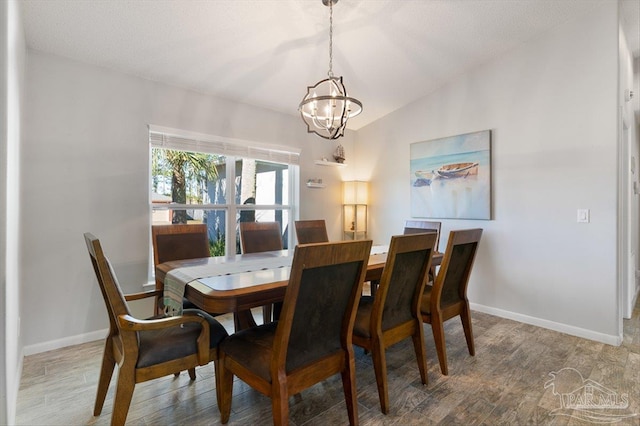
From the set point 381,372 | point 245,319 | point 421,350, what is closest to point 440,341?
point 421,350

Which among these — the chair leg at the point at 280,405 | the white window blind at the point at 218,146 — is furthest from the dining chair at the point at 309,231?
the chair leg at the point at 280,405

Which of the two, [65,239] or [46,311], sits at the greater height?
[65,239]

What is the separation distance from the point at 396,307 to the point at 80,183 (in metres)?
2.83

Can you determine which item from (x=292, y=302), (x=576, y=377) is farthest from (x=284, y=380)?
(x=576, y=377)

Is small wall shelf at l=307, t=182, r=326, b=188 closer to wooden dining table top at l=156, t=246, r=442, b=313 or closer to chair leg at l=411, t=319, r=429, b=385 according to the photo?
wooden dining table top at l=156, t=246, r=442, b=313

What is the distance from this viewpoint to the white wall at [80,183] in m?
2.62

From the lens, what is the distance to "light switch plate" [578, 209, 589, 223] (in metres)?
2.96

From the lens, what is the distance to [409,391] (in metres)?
2.09

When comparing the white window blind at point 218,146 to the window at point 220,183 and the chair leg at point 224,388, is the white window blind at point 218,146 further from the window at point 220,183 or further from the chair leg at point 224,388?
the chair leg at point 224,388

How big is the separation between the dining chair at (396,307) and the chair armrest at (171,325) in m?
0.87

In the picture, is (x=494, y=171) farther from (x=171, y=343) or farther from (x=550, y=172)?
(x=171, y=343)

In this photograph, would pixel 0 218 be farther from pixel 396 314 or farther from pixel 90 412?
pixel 396 314

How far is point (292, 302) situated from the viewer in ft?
4.55

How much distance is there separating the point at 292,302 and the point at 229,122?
2.91m
